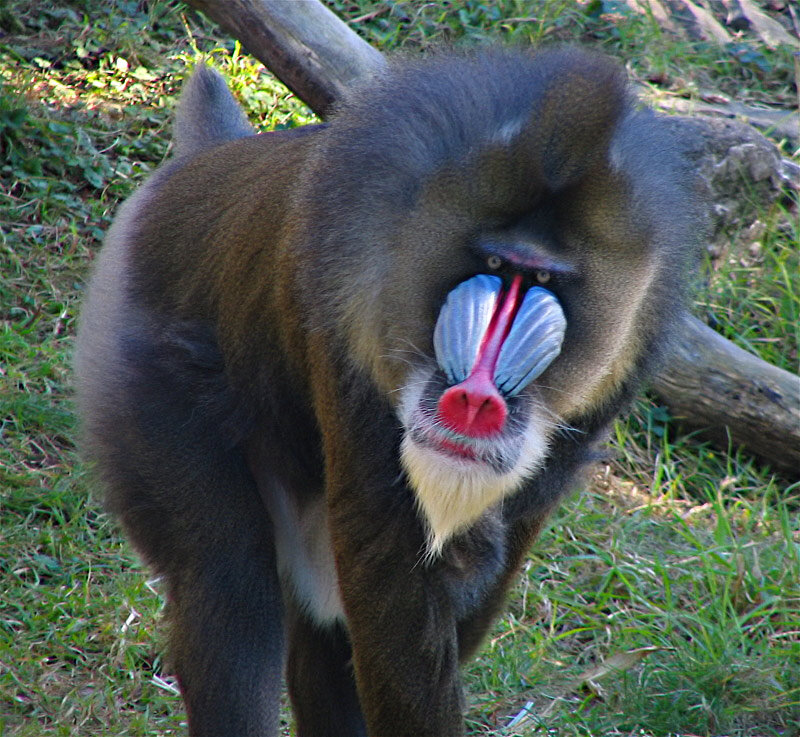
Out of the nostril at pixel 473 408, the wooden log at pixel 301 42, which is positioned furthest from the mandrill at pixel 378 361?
the wooden log at pixel 301 42

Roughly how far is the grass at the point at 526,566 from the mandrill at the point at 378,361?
0.73m

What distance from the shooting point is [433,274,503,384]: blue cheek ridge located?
2354mm

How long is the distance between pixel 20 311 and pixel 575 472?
303 cm

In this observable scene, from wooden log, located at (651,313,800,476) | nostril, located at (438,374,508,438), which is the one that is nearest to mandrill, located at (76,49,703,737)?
nostril, located at (438,374,508,438)

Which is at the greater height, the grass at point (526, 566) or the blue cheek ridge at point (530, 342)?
the blue cheek ridge at point (530, 342)

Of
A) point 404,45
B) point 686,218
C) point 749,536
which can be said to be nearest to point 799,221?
point 749,536

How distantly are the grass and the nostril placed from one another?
1.63 m

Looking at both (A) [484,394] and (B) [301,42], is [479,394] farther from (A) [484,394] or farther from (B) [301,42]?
(B) [301,42]

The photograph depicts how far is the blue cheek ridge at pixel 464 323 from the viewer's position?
2.35 m

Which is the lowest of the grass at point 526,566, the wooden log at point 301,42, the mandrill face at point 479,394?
the grass at point 526,566

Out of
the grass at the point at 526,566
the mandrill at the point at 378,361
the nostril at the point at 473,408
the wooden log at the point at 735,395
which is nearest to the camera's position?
the nostril at the point at 473,408

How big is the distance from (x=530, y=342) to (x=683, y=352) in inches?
103

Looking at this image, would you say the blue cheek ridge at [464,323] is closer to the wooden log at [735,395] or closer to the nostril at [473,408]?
the nostril at [473,408]

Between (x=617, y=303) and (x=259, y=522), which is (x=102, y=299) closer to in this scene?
(x=259, y=522)
